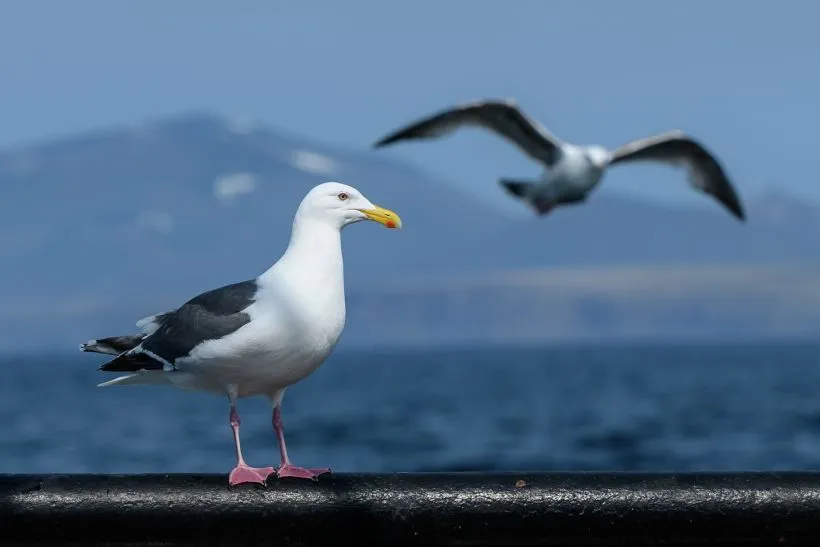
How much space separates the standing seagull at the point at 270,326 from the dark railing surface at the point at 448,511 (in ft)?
4.25

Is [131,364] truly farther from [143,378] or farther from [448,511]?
[448,511]

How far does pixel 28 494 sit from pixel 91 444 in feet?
142

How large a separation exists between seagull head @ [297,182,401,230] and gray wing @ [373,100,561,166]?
9.22m

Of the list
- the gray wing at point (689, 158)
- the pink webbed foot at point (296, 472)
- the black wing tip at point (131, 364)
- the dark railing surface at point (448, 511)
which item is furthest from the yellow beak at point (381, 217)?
the gray wing at point (689, 158)

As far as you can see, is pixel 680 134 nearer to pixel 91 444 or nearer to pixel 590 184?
pixel 590 184

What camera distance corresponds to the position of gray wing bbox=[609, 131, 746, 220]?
17.6 metres

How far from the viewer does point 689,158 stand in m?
18.1

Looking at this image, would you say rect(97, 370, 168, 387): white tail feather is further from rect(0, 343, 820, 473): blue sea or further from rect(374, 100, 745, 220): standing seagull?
rect(0, 343, 820, 473): blue sea

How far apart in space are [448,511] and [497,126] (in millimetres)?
14648

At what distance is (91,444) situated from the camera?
45.7 m

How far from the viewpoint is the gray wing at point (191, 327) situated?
5719mm

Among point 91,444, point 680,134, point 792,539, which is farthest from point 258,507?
point 91,444

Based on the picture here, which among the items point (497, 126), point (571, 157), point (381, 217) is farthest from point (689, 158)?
point (381, 217)

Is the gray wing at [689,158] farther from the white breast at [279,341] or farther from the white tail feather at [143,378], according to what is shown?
the white breast at [279,341]
